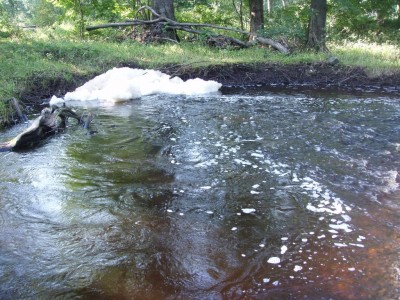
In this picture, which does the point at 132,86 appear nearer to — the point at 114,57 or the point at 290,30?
the point at 114,57

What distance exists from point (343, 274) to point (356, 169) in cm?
241

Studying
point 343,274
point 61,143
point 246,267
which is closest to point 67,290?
point 246,267

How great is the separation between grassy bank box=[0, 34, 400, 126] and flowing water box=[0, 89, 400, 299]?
10.6 ft

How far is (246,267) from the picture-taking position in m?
3.32

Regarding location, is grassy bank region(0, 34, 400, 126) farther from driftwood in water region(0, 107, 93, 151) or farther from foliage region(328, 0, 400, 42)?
foliage region(328, 0, 400, 42)

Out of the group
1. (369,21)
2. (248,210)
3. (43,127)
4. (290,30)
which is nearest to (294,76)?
(290,30)

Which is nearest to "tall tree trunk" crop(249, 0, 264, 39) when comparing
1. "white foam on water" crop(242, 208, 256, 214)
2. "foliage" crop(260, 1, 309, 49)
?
"foliage" crop(260, 1, 309, 49)

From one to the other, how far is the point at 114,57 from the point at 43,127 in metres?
5.63

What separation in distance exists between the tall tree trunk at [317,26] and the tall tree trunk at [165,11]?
481 cm

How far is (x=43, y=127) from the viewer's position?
22.2 ft

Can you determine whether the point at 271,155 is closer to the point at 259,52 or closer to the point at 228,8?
the point at 259,52

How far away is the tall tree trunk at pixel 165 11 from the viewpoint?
577 inches

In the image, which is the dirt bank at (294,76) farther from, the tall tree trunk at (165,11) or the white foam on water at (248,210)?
the white foam on water at (248,210)

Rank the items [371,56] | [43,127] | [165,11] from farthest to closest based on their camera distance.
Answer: [165,11] < [371,56] < [43,127]
